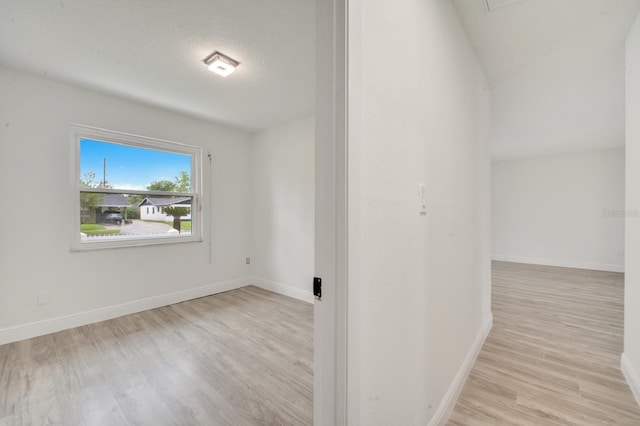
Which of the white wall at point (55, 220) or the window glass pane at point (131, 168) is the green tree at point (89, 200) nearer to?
the window glass pane at point (131, 168)

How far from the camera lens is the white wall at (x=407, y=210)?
858 millimetres

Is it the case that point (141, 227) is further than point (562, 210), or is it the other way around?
point (562, 210)

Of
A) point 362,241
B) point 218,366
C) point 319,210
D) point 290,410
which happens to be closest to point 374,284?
point 362,241

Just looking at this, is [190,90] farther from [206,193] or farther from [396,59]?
[396,59]

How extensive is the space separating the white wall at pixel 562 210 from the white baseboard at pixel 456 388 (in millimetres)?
5145

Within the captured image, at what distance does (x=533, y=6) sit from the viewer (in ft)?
5.30

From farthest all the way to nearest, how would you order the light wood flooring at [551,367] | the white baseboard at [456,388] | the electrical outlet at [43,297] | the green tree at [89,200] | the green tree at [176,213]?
the green tree at [176,213], the green tree at [89,200], the electrical outlet at [43,297], the light wood flooring at [551,367], the white baseboard at [456,388]

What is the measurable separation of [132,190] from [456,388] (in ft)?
12.2

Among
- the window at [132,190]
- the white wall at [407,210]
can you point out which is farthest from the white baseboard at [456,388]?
the window at [132,190]

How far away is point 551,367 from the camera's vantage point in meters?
2.05

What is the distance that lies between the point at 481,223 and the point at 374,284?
1.89 metres

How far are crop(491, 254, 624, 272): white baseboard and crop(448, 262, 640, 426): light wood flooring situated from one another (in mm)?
2138

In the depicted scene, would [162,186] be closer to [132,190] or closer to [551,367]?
[132,190]

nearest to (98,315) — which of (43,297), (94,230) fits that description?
(43,297)
